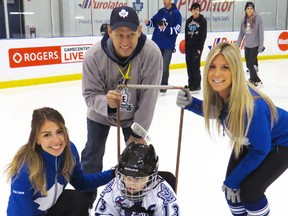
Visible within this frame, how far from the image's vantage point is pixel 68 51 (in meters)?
6.51

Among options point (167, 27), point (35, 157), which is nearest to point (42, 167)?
point (35, 157)

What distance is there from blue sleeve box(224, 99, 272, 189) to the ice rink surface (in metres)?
0.61

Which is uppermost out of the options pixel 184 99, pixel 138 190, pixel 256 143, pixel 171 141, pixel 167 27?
pixel 167 27

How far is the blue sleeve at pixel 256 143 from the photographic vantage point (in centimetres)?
151

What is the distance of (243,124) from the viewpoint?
60.0 inches

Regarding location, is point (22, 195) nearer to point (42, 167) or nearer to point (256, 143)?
point (42, 167)

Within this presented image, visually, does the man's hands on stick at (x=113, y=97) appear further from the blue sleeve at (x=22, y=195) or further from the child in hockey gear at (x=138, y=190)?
the blue sleeve at (x=22, y=195)

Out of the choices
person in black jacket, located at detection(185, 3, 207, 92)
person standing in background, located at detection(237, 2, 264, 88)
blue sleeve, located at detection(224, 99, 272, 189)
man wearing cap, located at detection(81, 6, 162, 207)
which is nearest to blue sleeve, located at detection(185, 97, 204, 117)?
man wearing cap, located at detection(81, 6, 162, 207)

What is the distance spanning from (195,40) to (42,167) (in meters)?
4.11

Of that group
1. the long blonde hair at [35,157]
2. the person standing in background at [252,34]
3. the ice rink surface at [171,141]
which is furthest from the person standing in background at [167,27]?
the long blonde hair at [35,157]

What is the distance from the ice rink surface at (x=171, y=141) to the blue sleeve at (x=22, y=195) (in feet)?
2.30

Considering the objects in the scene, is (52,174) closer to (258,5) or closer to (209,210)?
(209,210)

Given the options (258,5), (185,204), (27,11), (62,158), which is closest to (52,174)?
(62,158)

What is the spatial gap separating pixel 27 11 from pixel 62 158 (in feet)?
22.7
